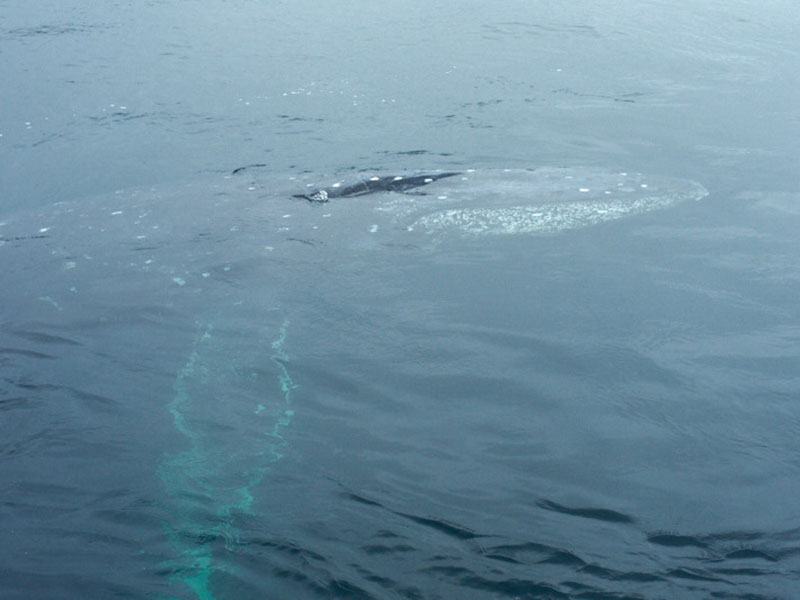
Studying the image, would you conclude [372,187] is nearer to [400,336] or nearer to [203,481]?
[400,336]

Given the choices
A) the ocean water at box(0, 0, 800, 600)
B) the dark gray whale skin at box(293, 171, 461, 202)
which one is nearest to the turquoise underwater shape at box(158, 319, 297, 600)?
the ocean water at box(0, 0, 800, 600)

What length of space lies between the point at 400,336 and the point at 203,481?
2.34 meters

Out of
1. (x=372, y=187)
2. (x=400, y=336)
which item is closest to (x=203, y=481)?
(x=400, y=336)

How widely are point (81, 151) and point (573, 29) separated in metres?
9.47

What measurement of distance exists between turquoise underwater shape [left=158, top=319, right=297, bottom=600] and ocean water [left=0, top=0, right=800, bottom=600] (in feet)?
0.06

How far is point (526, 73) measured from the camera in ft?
48.7

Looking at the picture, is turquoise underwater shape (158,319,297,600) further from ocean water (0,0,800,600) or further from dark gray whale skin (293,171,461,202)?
dark gray whale skin (293,171,461,202)

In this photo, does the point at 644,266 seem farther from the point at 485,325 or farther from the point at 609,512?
the point at 609,512

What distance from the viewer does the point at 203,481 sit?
245 inches

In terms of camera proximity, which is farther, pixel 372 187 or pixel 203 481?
pixel 372 187

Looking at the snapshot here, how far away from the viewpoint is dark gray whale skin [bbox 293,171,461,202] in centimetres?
996

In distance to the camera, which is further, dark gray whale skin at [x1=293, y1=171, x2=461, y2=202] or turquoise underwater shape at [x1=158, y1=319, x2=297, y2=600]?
dark gray whale skin at [x1=293, y1=171, x2=461, y2=202]

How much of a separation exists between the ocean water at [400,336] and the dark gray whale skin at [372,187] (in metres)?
0.12

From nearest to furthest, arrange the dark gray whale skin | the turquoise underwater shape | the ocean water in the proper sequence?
the turquoise underwater shape, the ocean water, the dark gray whale skin
